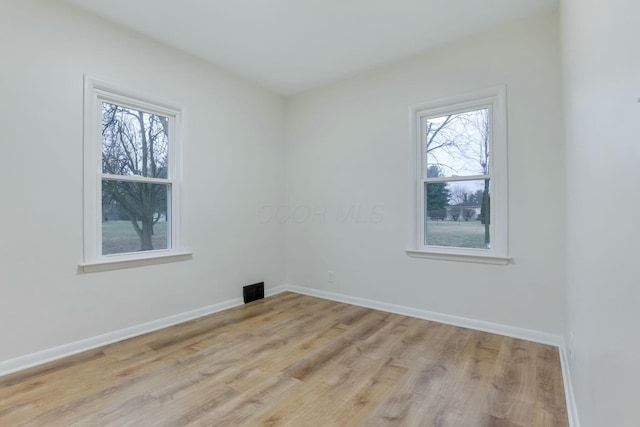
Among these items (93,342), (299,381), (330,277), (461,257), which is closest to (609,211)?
(299,381)

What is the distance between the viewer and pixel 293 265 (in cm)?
447

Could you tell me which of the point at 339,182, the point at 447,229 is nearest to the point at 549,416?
the point at 447,229

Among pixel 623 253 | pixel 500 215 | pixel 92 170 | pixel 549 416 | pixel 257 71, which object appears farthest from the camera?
pixel 257 71

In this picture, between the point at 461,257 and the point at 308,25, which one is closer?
the point at 308,25

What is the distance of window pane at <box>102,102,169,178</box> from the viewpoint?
2803 mm

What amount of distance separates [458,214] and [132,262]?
10.8ft

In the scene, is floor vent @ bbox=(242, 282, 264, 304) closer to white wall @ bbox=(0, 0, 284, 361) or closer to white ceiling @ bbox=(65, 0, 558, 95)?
white wall @ bbox=(0, 0, 284, 361)

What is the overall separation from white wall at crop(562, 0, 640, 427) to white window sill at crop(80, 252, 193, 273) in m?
3.29

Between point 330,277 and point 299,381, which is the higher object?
point 330,277

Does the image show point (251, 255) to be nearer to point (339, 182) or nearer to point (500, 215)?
point (339, 182)

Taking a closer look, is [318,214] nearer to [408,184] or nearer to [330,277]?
[330,277]

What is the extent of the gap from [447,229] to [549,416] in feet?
5.98

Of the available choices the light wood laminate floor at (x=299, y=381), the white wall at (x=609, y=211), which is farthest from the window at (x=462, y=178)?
the white wall at (x=609, y=211)

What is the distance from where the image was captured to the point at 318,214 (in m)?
4.20
